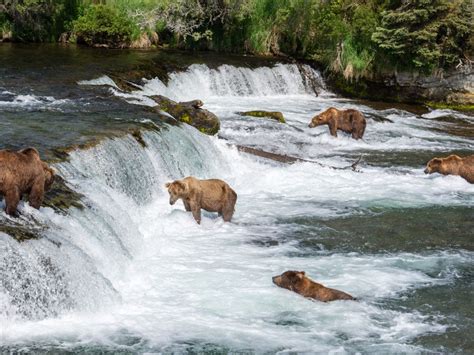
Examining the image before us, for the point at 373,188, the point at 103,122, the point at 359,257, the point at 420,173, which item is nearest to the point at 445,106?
the point at 420,173

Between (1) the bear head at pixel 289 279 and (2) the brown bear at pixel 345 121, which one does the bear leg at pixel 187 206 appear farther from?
(2) the brown bear at pixel 345 121

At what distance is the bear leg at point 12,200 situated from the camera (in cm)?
714

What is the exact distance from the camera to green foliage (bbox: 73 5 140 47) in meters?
28.6

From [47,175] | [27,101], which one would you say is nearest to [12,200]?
[47,175]

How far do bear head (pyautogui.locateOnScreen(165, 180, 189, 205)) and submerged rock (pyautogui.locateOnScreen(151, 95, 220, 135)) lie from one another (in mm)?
5977

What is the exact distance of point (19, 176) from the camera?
7.12 m

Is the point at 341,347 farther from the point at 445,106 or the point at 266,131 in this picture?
the point at 445,106

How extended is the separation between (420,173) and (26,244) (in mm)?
9648

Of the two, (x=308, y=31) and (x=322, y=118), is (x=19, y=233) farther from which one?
(x=308, y=31)

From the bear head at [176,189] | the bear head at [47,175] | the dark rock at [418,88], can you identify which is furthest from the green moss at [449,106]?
the bear head at [47,175]

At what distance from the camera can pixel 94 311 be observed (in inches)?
287

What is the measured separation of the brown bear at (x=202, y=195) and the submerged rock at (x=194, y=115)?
5532mm

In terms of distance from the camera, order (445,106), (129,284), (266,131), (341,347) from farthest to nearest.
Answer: (445,106)
(266,131)
(129,284)
(341,347)

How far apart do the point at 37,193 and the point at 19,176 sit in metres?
0.55
